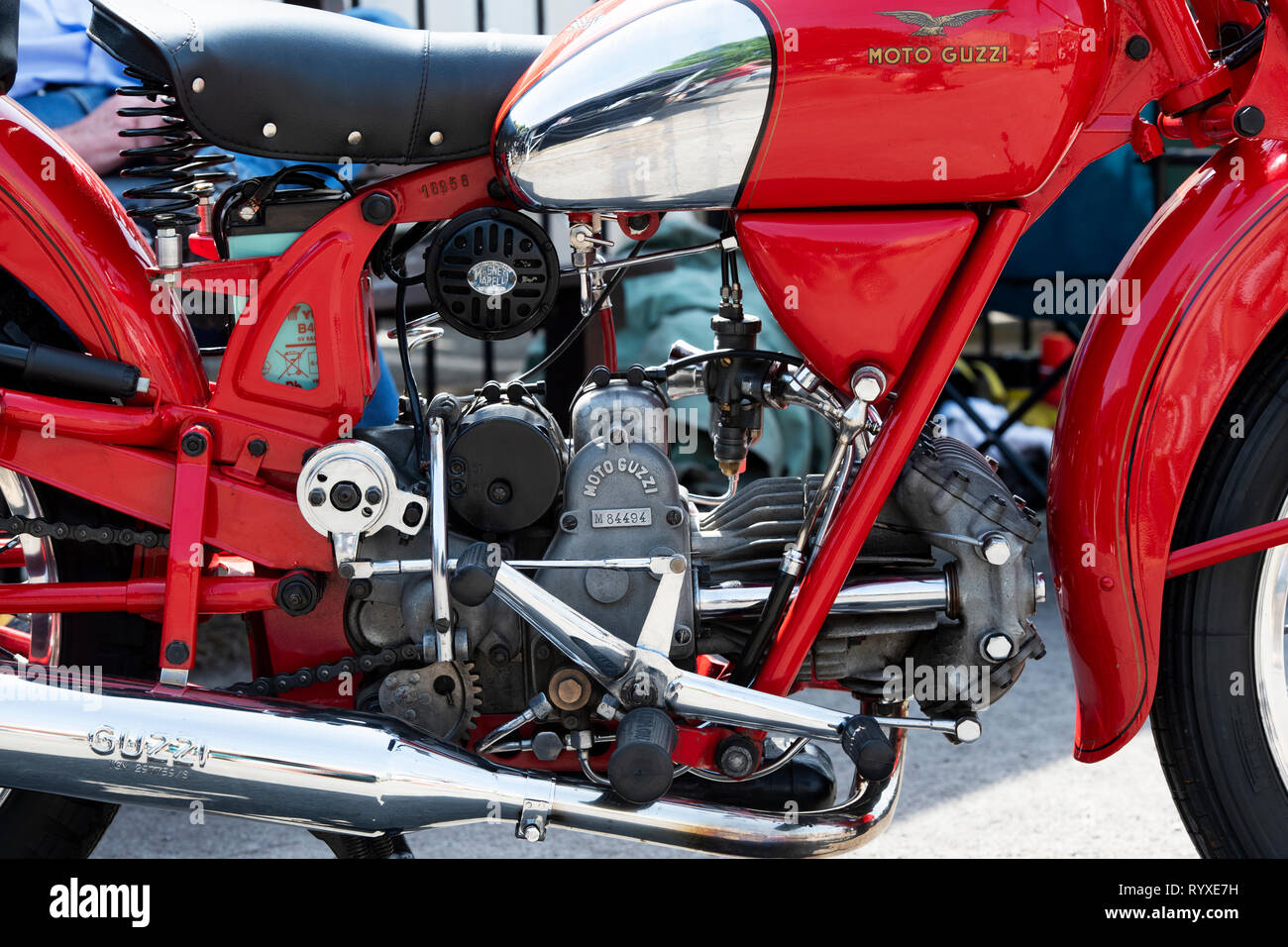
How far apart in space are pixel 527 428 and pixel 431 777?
507 mm

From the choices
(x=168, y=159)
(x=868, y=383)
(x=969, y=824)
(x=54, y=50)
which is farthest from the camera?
(x=54, y=50)

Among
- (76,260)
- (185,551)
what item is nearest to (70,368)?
(76,260)

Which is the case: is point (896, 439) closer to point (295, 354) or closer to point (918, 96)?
point (918, 96)

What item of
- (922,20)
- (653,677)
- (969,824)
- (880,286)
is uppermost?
(922,20)

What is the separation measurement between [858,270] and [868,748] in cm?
64

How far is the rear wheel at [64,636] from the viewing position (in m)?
1.89

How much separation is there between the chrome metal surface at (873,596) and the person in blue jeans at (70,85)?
5.19 ft

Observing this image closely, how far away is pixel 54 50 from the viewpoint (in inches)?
123

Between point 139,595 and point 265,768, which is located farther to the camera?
point 139,595

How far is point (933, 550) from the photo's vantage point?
1975 millimetres

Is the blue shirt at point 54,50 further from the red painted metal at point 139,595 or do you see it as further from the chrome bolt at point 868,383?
the chrome bolt at point 868,383
